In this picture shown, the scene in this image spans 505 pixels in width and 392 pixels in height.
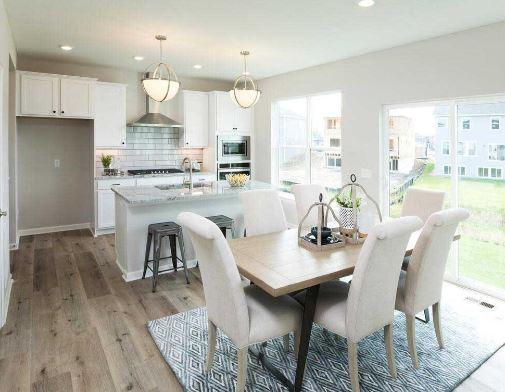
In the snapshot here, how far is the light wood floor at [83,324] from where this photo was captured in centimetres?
233

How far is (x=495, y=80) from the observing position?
356 centimetres

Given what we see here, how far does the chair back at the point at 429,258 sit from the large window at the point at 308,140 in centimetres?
304

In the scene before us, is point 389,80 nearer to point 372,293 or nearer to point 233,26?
point 233,26

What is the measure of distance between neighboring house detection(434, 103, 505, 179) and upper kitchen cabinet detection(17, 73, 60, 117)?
16.7ft

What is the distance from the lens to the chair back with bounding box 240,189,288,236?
10.8 feet

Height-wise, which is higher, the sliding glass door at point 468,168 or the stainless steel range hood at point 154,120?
the stainless steel range hood at point 154,120

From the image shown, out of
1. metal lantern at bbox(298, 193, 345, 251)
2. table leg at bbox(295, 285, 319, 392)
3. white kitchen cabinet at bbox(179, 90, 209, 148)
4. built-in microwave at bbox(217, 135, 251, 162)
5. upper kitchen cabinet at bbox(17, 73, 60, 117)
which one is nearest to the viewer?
table leg at bbox(295, 285, 319, 392)

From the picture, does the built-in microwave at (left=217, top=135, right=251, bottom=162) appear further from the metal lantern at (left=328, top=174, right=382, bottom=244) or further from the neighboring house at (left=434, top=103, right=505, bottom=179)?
the metal lantern at (left=328, top=174, right=382, bottom=244)

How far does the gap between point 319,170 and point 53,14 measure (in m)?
4.03

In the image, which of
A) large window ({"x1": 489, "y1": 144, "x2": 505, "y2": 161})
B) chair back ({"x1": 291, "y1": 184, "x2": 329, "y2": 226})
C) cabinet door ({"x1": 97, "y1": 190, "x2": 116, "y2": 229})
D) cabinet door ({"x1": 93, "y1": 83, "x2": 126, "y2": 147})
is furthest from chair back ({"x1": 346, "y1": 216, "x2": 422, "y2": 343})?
cabinet door ({"x1": 93, "y1": 83, "x2": 126, "y2": 147})

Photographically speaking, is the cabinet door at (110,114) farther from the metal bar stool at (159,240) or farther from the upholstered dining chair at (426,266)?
the upholstered dining chair at (426,266)

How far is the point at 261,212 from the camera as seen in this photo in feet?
11.0

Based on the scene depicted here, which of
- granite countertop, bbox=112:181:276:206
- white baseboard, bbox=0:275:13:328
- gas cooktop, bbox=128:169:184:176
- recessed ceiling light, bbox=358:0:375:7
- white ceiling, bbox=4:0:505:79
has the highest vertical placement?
white ceiling, bbox=4:0:505:79

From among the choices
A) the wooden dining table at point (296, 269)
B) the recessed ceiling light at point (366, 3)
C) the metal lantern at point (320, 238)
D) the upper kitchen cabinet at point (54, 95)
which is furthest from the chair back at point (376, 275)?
the upper kitchen cabinet at point (54, 95)
